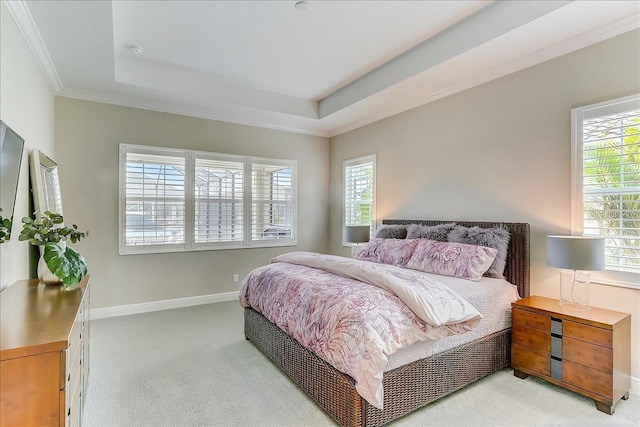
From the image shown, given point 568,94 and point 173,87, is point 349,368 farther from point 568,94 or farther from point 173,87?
point 173,87

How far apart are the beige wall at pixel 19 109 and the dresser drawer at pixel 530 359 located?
3703 mm

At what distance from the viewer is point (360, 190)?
5344mm

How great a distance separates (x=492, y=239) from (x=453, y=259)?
0.45 meters

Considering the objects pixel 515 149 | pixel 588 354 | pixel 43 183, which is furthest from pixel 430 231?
pixel 43 183

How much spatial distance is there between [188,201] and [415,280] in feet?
11.6

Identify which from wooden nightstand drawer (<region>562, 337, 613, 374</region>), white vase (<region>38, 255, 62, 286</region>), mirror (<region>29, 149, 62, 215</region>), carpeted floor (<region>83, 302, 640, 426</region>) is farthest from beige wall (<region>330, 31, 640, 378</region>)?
mirror (<region>29, 149, 62, 215</region>)

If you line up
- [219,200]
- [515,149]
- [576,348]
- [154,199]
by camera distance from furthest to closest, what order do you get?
[219,200], [154,199], [515,149], [576,348]

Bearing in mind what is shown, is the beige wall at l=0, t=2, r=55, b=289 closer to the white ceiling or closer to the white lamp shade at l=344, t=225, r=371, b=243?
the white ceiling

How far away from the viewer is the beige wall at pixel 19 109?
7.05 feet

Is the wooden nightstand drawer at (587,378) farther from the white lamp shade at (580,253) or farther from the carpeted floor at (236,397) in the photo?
the white lamp shade at (580,253)

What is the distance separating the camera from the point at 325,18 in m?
2.91

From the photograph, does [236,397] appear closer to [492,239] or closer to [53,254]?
[53,254]

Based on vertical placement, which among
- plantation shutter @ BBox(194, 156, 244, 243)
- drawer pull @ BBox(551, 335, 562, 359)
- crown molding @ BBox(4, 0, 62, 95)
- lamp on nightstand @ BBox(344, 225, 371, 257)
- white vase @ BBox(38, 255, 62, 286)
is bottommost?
drawer pull @ BBox(551, 335, 562, 359)

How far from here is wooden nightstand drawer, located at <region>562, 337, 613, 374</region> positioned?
220 cm
